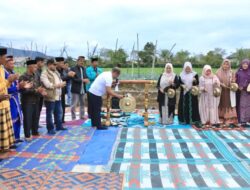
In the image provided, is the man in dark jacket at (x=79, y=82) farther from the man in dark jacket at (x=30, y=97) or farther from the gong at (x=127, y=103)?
the man in dark jacket at (x=30, y=97)

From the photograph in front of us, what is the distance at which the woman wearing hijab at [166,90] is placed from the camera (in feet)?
22.7

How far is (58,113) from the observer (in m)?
6.20

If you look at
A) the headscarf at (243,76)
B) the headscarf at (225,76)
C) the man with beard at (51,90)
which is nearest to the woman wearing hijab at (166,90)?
the headscarf at (225,76)

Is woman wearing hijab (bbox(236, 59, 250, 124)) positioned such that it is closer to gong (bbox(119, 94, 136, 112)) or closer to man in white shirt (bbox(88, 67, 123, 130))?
gong (bbox(119, 94, 136, 112))

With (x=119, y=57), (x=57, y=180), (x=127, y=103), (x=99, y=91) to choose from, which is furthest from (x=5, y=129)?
(x=119, y=57)

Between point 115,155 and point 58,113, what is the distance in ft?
6.07

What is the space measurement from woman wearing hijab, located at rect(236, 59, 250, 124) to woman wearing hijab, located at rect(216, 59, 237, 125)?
126 millimetres

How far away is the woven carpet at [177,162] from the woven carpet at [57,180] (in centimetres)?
28

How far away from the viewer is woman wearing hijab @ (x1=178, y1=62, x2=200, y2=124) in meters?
6.88

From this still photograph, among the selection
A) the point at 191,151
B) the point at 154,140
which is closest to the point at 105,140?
the point at 154,140

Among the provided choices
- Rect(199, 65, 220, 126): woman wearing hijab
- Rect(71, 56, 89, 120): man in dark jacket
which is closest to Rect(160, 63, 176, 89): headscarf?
Rect(199, 65, 220, 126): woman wearing hijab

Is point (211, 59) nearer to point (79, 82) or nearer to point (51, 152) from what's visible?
point (79, 82)

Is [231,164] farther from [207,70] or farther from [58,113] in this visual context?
[58,113]

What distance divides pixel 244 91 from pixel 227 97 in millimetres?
351
